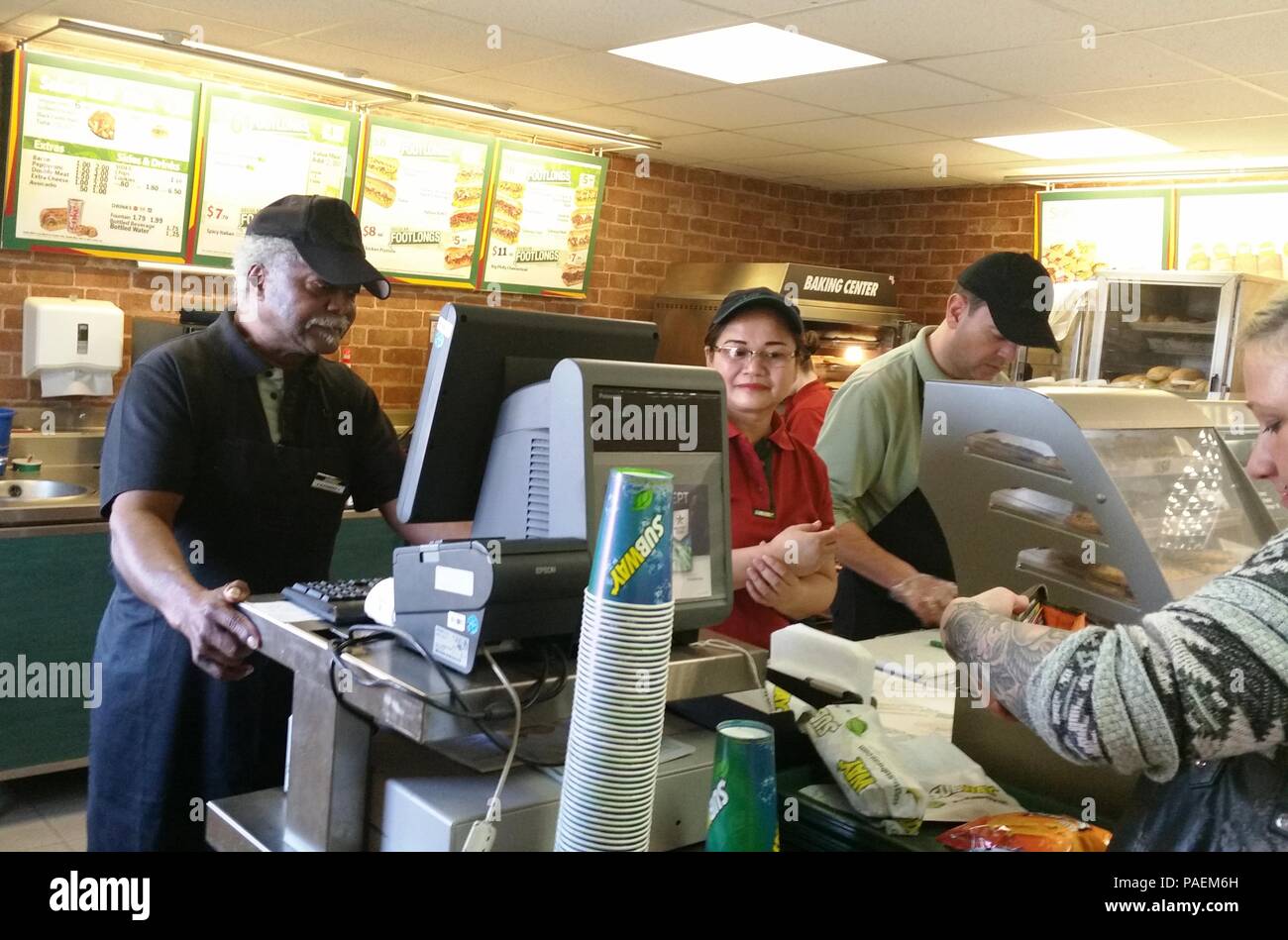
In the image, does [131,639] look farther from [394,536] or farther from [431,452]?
[394,536]

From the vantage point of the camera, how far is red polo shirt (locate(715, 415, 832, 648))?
2.29m

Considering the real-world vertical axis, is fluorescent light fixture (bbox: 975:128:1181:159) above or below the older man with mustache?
above

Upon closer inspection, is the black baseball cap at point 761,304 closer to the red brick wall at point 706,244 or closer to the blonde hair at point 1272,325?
the blonde hair at point 1272,325

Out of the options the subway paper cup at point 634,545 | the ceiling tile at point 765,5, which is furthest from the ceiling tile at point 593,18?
the subway paper cup at point 634,545

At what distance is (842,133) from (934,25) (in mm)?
1889

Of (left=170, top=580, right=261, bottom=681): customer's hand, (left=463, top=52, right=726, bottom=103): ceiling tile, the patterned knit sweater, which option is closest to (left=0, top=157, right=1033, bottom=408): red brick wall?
(left=463, top=52, right=726, bottom=103): ceiling tile

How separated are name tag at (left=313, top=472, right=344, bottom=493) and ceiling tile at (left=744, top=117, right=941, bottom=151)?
3.64 m

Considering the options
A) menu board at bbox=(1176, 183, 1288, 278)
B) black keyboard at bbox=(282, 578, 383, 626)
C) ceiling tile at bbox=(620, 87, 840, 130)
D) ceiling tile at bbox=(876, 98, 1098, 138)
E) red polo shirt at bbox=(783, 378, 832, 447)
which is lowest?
black keyboard at bbox=(282, 578, 383, 626)

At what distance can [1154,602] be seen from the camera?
167cm

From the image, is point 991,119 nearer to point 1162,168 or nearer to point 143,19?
point 1162,168

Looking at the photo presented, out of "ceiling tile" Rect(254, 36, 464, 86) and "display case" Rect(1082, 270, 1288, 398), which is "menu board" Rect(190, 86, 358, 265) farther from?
"display case" Rect(1082, 270, 1288, 398)

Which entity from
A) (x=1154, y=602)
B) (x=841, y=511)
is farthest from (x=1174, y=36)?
(x=1154, y=602)

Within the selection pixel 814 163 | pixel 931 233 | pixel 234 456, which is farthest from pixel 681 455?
pixel 931 233

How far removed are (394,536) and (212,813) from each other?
319 centimetres
